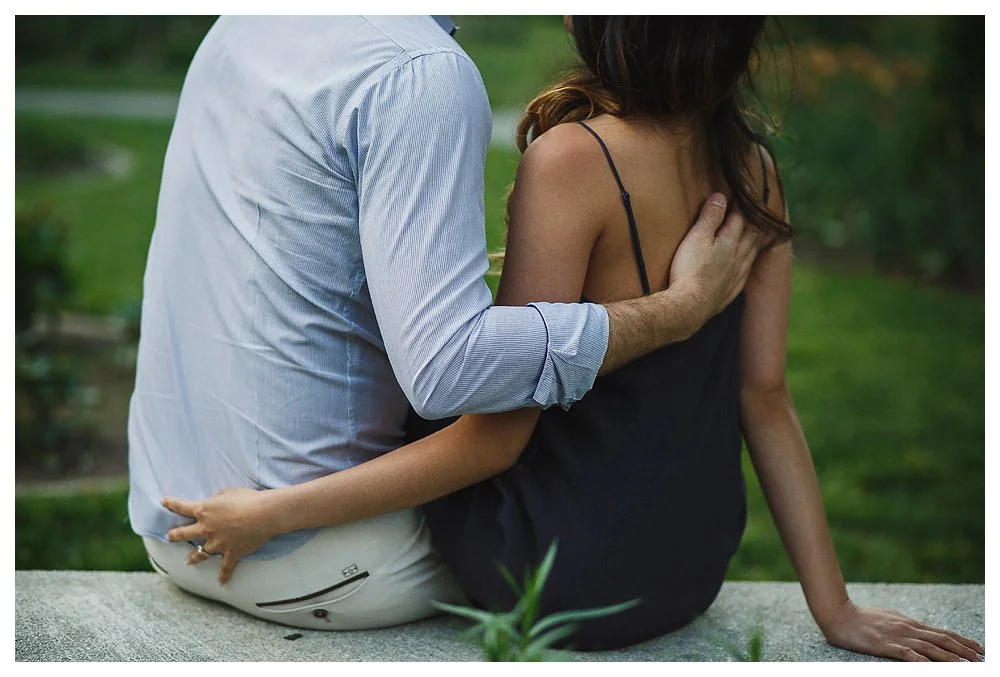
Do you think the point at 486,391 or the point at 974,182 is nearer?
the point at 486,391

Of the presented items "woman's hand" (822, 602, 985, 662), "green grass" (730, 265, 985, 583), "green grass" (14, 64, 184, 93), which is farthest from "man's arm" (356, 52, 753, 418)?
"green grass" (14, 64, 184, 93)

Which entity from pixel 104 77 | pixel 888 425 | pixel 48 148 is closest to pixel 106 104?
pixel 104 77

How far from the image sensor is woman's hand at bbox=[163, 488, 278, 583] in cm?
201

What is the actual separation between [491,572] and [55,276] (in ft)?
9.58

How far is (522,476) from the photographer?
81.0 inches

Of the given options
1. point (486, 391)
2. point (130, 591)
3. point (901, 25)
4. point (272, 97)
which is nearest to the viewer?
point (486, 391)

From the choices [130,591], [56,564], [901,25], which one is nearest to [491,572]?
[130,591]

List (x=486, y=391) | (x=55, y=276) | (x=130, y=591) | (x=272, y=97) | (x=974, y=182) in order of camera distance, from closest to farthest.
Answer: (x=486, y=391) → (x=272, y=97) → (x=130, y=591) → (x=55, y=276) → (x=974, y=182)

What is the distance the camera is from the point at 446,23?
2.05 meters

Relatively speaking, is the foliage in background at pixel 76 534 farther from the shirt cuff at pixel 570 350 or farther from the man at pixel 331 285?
the shirt cuff at pixel 570 350

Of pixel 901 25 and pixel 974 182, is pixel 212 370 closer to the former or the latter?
pixel 974 182

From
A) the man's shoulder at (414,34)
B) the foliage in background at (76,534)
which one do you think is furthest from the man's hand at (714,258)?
the foliage in background at (76,534)

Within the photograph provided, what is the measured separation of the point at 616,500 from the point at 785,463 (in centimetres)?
43

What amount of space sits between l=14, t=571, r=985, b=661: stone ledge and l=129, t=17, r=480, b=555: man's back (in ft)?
0.61
